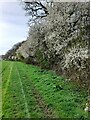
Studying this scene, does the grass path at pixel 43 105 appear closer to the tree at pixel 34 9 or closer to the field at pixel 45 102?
the field at pixel 45 102

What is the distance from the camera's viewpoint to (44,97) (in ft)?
40.9

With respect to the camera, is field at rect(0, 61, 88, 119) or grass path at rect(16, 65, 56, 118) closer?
grass path at rect(16, 65, 56, 118)

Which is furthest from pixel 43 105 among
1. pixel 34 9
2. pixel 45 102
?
pixel 34 9

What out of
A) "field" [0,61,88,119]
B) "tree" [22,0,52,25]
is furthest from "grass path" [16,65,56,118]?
"tree" [22,0,52,25]

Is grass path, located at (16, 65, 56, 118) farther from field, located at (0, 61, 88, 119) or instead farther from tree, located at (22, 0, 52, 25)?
tree, located at (22, 0, 52, 25)

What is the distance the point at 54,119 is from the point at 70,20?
20.8 feet

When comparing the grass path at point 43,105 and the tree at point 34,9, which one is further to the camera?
the tree at point 34,9

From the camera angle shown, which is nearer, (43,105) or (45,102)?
(43,105)

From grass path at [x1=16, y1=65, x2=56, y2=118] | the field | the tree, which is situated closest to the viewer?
grass path at [x1=16, y1=65, x2=56, y2=118]

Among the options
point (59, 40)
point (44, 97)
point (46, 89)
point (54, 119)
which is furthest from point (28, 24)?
point (54, 119)

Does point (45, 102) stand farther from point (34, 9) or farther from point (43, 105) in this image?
point (34, 9)

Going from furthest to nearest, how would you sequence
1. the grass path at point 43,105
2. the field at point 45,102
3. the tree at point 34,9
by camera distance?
the tree at point 34,9
the field at point 45,102
the grass path at point 43,105

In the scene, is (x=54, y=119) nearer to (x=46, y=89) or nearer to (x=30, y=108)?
(x=30, y=108)

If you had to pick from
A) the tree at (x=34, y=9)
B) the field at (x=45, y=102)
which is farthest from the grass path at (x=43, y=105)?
the tree at (x=34, y=9)
